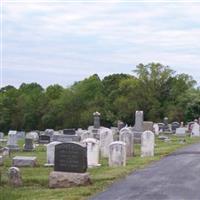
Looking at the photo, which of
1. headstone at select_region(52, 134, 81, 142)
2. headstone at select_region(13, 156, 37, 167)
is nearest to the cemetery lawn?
headstone at select_region(13, 156, 37, 167)

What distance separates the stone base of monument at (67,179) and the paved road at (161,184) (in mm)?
859

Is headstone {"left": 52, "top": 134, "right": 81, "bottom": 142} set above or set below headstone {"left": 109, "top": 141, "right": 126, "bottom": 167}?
above

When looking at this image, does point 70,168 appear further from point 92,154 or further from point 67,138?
point 67,138

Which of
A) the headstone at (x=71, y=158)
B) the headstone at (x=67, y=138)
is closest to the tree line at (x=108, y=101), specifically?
the headstone at (x=67, y=138)

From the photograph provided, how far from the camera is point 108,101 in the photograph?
85312 mm

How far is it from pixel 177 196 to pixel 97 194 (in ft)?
6.27

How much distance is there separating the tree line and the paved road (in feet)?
168

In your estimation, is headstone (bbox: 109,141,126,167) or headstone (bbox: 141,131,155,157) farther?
headstone (bbox: 141,131,155,157)

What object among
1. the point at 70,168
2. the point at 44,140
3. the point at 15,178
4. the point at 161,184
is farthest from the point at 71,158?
the point at 44,140

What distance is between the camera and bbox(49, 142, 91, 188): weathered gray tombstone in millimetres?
14219

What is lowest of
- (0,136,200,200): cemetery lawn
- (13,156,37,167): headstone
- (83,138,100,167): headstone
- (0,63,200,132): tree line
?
(0,136,200,200): cemetery lawn

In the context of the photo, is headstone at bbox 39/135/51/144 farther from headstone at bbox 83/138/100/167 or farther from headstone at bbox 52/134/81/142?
headstone at bbox 83/138/100/167

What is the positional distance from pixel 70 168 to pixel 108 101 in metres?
70.8

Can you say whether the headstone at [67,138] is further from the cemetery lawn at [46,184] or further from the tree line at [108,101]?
the tree line at [108,101]
